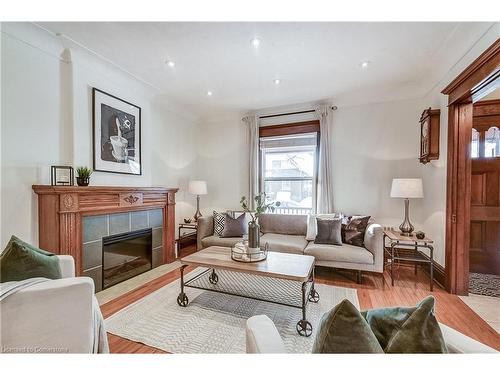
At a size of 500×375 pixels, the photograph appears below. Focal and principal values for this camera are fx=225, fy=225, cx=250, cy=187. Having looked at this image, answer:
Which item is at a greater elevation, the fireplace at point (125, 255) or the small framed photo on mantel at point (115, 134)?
the small framed photo on mantel at point (115, 134)

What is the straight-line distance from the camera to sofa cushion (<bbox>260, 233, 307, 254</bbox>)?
3.13 meters

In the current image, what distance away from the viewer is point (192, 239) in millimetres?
4668

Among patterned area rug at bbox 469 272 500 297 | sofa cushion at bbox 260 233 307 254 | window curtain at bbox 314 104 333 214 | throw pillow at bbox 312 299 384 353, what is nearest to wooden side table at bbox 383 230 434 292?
patterned area rug at bbox 469 272 500 297

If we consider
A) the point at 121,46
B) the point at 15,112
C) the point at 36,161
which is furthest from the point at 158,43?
the point at 36,161

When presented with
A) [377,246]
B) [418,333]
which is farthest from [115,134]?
[377,246]

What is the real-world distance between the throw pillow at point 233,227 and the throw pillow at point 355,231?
5.06 feet

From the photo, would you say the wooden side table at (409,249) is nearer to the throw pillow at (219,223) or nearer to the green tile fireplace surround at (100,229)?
the throw pillow at (219,223)

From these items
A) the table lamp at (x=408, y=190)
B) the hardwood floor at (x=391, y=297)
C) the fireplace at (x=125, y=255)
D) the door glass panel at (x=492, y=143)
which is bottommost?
the hardwood floor at (x=391, y=297)

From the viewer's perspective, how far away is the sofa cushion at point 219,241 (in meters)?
3.44

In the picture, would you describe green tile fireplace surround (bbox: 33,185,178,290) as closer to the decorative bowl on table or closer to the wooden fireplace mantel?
the wooden fireplace mantel

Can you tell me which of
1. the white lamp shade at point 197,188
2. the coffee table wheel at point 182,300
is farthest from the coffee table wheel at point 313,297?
the white lamp shade at point 197,188

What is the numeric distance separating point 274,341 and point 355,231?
8.65 feet
